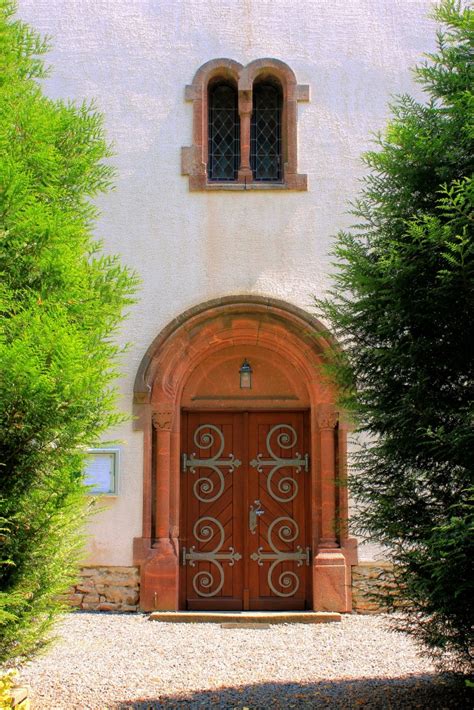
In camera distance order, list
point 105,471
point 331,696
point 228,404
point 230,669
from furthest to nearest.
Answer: point 228,404 → point 105,471 → point 230,669 → point 331,696

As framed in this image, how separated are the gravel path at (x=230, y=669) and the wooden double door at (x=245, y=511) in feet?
3.04

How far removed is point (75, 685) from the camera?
545 cm

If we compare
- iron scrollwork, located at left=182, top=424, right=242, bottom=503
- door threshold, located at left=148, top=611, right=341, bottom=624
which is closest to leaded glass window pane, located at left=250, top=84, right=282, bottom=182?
iron scrollwork, located at left=182, top=424, right=242, bottom=503

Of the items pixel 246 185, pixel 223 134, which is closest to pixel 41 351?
pixel 246 185

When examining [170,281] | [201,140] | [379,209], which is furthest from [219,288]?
[379,209]

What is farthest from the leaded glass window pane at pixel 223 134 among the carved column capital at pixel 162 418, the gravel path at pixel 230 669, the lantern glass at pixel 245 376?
the gravel path at pixel 230 669

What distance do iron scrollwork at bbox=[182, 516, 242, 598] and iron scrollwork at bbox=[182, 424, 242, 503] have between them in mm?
253

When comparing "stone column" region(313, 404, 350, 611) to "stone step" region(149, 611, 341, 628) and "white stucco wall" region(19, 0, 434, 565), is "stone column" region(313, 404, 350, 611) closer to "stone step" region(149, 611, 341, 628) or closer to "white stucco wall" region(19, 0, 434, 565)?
"stone step" region(149, 611, 341, 628)

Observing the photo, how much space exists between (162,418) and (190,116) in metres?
3.12

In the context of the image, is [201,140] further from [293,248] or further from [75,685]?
[75,685]

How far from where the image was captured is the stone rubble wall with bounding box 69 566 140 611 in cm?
824

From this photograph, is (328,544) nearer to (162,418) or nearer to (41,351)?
(162,418)

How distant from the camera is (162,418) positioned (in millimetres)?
8523

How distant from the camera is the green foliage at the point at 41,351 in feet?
12.9
